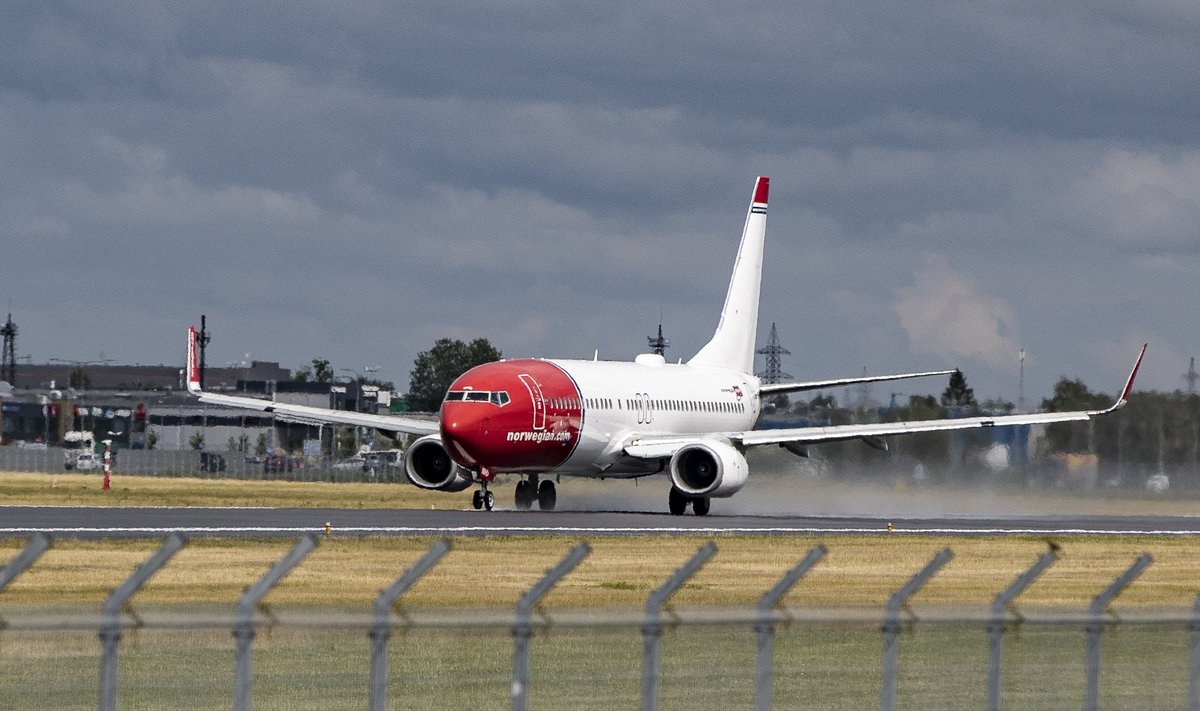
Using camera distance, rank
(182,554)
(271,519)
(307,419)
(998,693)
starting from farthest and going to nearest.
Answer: (307,419) → (271,519) → (182,554) → (998,693)

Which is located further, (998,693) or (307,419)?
(307,419)

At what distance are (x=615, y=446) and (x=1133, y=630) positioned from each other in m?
40.2

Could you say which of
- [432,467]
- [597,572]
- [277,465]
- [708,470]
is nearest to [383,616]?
[597,572]

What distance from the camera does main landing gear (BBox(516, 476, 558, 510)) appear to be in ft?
176

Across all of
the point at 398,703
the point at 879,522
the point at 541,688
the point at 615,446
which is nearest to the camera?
the point at 541,688

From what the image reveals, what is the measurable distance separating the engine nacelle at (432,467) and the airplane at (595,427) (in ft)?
0.08

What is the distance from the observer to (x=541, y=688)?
1366cm

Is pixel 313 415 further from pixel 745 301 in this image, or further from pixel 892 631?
pixel 892 631

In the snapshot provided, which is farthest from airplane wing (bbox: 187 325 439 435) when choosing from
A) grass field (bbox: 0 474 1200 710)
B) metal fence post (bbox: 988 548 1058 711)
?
metal fence post (bbox: 988 548 1058 711)

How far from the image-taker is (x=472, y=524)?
135 feet

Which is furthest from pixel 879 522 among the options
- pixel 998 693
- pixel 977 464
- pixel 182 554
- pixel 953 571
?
pixel 998 693

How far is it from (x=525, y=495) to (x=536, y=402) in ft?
14.8

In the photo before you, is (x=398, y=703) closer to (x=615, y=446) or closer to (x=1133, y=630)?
(x=1133, y=630)

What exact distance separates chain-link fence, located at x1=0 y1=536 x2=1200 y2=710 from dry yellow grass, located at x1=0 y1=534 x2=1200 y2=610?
30.3ft
